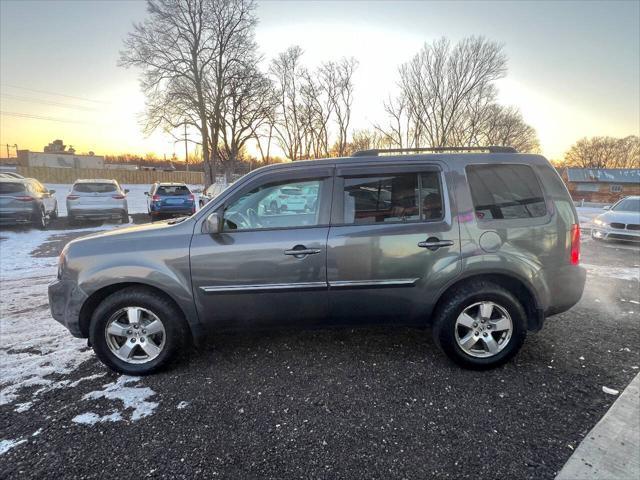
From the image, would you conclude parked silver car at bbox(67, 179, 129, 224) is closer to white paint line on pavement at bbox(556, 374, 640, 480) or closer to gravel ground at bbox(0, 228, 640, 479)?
gravel ground at bbox(0, 228, 640, 479)

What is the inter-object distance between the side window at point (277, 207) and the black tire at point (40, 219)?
38.7 ft

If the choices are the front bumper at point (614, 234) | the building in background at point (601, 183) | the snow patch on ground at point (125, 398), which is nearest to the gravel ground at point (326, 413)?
the snow patch on ground at point (125, 398)

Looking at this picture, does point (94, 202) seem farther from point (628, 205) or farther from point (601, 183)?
point (601, 183)

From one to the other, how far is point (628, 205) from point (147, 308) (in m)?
13.2

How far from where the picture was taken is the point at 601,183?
152 ft

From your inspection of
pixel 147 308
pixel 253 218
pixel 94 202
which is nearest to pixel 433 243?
pixel 253 218

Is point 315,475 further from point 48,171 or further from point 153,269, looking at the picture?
point 48,171

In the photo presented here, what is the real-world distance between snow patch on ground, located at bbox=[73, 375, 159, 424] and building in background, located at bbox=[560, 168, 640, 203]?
54.6 metres

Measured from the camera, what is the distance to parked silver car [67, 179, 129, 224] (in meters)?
12.2

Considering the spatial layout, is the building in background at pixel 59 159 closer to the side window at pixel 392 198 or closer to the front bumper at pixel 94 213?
the front bumper at pixel 94 213

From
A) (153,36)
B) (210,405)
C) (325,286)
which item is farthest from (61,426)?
(153,36)

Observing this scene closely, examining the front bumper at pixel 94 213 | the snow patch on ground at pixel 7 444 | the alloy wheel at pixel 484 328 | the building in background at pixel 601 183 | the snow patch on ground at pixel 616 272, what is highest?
the building in background at pixel 601 183

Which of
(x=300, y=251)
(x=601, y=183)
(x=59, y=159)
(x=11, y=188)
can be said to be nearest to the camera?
(x=300, y=251)

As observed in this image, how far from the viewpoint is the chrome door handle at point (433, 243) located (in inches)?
117
